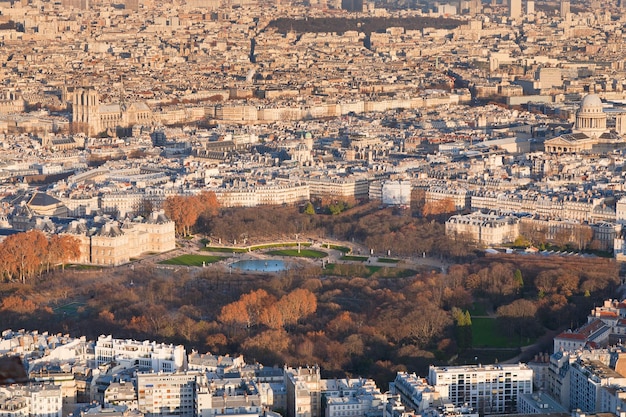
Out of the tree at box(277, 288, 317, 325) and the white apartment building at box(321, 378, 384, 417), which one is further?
the tree at box(277, 288, 317, 325)

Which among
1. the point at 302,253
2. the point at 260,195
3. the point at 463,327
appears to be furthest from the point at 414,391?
the point at 260,195

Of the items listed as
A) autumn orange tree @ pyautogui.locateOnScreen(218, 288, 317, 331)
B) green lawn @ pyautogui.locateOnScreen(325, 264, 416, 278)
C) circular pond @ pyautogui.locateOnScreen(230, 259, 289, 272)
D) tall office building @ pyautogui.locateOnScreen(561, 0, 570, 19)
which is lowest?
circular pond @ pyautogui.locateOnScreen(230, 259, 289, 272)

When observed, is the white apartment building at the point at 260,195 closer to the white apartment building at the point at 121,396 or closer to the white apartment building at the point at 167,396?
the white apartment building at the point at 167,396

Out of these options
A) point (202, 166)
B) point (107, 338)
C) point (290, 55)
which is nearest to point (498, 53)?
point (290, 55)

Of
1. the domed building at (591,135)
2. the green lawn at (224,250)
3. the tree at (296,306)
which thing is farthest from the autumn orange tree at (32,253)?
the domed building at (591,135)

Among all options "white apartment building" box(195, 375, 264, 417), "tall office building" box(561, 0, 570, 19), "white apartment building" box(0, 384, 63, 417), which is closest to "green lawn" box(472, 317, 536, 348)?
"white apartment building" box(195, 375, 264, 417)

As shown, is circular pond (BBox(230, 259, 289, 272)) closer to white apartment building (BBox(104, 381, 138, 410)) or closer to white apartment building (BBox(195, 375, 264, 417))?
white apartment building (BBox(195, 375, 264, 417))
